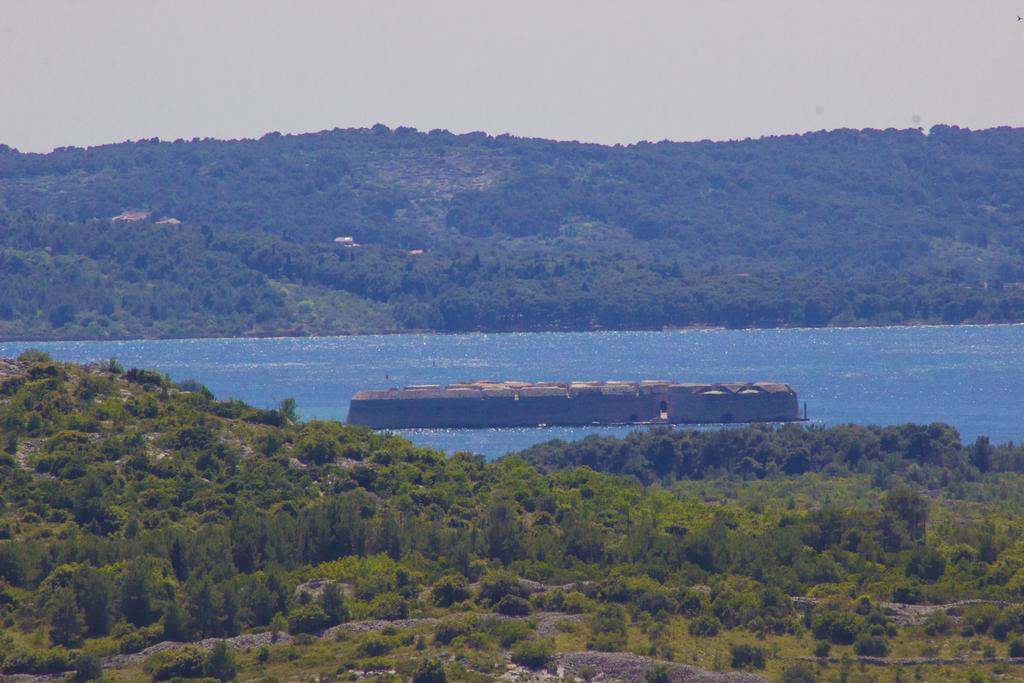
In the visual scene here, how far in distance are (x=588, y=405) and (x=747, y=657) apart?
98902mm

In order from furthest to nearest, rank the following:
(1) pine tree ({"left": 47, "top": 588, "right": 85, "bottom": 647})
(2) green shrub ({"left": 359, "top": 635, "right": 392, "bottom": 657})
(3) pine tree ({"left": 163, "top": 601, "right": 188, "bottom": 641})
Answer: (3) pine tree ({"left": 163, "top": 601, "right": 188, "bottom": 641}) < (1) pine tree ({"left": 47, "top": 588, "right": 85, "bottom": 647}) < (2) green shrub ({"left": 359, "top": 635, "right": 392, "bottom": 657})

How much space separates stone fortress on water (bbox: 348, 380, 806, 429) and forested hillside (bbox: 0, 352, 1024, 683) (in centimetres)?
6665

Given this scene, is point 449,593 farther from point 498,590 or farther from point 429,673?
point 429,673

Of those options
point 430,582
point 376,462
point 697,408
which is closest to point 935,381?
point 697,408

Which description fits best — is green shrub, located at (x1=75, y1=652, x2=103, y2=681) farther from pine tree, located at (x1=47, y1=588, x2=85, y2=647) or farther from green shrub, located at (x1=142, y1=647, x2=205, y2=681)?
pine tree, located at (x1=47, y1=588, x2=85, y2=647)

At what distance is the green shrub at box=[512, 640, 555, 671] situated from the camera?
43.0 m

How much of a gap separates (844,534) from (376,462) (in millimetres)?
16181

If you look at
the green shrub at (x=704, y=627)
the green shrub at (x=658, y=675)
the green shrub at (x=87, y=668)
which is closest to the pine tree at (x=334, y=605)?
the green shrub at (x=87, y=668)

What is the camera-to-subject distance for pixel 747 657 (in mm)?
44000

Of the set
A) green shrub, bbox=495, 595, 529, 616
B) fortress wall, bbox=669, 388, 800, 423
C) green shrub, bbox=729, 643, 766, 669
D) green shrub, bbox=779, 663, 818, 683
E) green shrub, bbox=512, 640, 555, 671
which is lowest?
fortress wall, bbox=669, 388, 800, 423

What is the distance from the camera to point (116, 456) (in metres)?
61.1

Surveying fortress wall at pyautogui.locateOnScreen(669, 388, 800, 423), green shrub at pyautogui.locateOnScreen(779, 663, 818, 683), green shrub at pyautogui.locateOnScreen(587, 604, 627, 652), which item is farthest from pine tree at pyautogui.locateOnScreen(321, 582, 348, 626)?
fortress wall at pyautogui.locateOnScreen(669, 388, 800, 423)

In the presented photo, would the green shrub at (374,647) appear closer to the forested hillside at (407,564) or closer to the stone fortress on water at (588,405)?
the forested hillside at (407,564)

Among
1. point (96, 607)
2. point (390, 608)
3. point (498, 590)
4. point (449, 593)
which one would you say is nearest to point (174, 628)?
point (96, 607)
